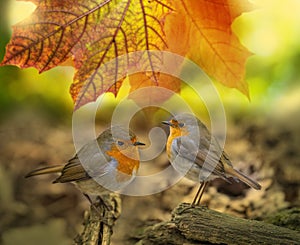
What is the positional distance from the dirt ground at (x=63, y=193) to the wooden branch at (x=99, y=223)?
0.01 meters

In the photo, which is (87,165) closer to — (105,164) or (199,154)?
(105,164)

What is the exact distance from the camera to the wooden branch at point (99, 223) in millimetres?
830

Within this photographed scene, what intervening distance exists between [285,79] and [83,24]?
0.34 m

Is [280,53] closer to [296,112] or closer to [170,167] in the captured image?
[296,112]

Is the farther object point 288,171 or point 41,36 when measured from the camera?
point 288,171

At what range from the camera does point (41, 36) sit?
78 cm

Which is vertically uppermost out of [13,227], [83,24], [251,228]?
[83,24]

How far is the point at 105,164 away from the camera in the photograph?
0.80 m

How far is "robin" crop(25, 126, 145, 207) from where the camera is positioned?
0.80 m

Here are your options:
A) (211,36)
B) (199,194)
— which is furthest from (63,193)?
(211,36)

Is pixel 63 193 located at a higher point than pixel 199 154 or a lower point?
lower

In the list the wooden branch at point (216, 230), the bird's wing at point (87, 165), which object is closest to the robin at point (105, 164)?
the bird's wing at point (87, 165)

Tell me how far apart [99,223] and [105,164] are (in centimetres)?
10

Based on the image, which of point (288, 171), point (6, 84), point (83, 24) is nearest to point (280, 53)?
point (288, 171)
